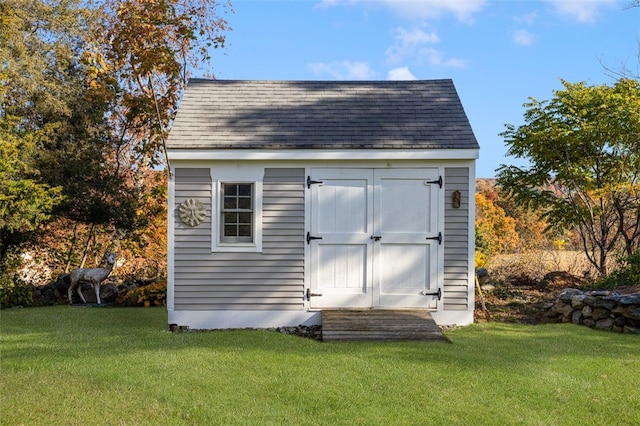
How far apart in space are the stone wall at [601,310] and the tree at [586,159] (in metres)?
3.08

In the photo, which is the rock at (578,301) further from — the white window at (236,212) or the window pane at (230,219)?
the window pane at (230,219)

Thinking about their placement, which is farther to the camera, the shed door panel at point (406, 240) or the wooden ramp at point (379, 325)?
the shed door panel at point (406, 240)

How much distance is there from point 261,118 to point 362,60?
7.80m

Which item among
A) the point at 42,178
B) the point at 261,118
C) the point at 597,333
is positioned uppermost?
the point at 261,118

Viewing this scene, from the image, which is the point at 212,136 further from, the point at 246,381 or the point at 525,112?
the point at 525,112

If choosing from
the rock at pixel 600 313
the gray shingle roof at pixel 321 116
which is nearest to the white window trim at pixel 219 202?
the gray shingle roof at pixel 321 116

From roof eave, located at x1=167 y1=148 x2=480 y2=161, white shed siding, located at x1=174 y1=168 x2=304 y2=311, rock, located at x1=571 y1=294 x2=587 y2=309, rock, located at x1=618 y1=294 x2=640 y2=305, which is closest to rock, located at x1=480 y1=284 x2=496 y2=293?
rock, located at x1=571 y1=294 x2=587 y2=309

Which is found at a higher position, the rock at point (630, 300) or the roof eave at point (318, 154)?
the roof eave at point (318, 154)

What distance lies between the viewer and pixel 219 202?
8.23m

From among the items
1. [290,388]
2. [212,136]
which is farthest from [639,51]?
[290,388]

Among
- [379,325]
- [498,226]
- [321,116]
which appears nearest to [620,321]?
[379,325]

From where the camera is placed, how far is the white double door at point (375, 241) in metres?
8.23

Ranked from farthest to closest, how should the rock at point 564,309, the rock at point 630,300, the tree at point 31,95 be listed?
1. the tree at point 31,95
2. the rock at point 564,309
3. the rock at point 630,300

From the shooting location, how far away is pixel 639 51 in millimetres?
11398
